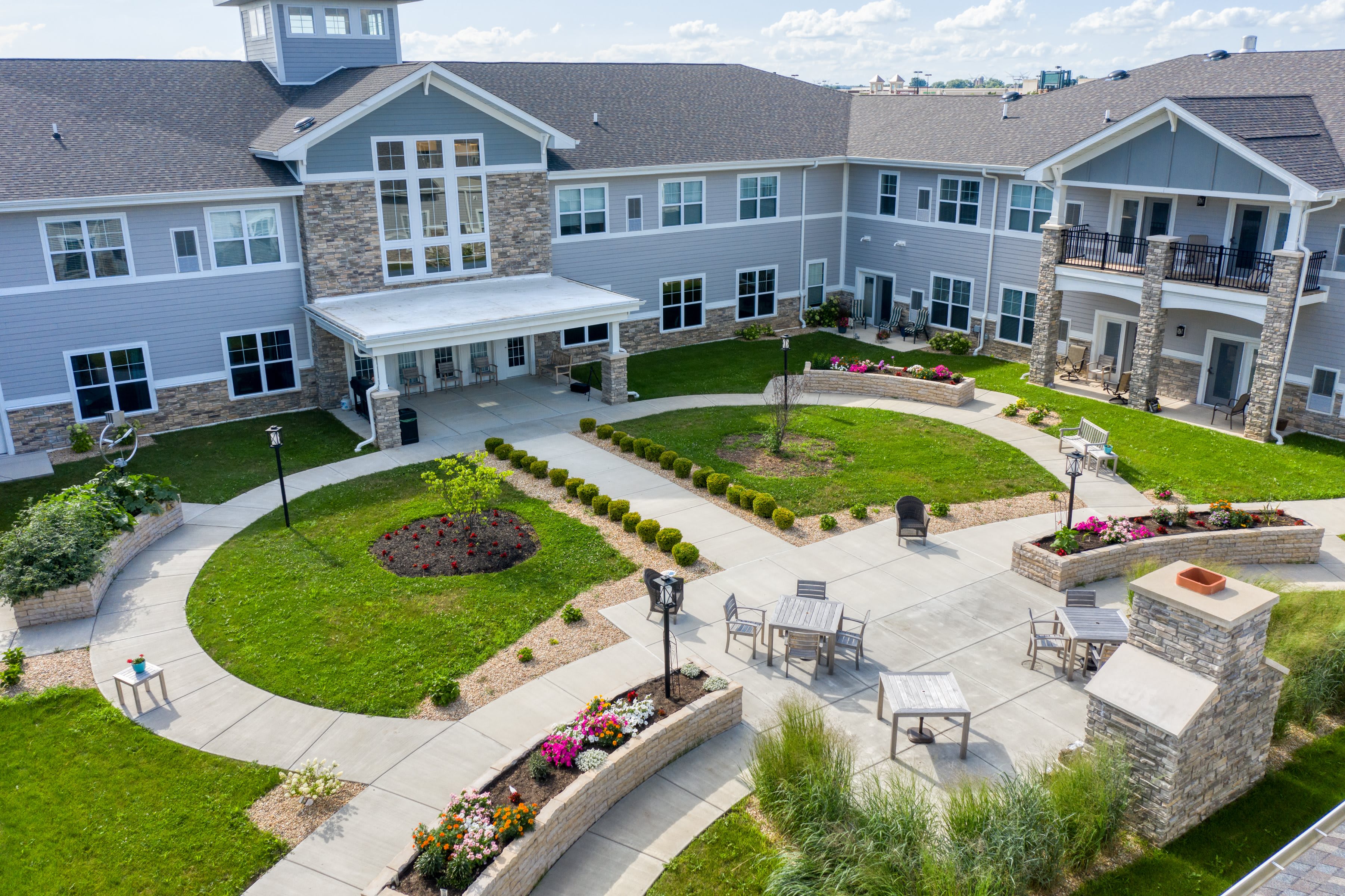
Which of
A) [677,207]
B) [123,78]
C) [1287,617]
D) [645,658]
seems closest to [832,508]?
[645,658]

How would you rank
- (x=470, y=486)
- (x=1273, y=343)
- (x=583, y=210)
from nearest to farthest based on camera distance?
(x=470, y=486) → (x=1273, y=343) → (x=583, y=210)

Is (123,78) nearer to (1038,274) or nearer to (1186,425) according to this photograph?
(1038,274)

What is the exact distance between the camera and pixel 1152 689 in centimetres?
1003

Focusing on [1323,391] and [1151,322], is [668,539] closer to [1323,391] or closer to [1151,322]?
[1151,322]

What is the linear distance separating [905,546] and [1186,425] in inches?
413

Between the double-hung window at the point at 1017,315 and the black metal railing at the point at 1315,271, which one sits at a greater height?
the black metal railing at the point at 1315,271

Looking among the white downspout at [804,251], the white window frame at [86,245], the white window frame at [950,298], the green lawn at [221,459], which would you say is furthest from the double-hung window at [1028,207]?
the white window frame at [86,245]

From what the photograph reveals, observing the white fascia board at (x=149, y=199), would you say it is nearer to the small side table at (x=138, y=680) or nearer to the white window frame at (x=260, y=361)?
the white window frame at (x=260, y=361)

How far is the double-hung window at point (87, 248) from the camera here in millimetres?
20922

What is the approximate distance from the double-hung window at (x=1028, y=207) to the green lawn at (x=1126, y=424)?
4032 millimetres

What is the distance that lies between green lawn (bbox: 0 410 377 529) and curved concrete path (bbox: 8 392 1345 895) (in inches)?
Result: 50.7

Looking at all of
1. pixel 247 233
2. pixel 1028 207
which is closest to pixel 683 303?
pixel 1028 207

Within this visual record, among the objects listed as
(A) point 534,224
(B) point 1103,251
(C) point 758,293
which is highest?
(A) point 534,224

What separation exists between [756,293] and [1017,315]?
8364 millimetres
